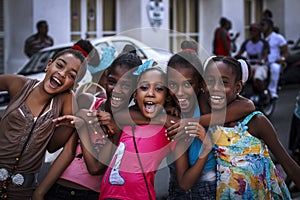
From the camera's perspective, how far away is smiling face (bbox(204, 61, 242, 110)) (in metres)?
3.12

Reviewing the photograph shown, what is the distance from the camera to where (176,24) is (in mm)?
16688

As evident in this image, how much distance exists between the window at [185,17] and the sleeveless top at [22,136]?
13.4 m

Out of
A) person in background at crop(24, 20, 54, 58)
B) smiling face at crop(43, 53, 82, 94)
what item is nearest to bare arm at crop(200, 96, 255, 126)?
smiling face at crop(43, 53, 82, 94)

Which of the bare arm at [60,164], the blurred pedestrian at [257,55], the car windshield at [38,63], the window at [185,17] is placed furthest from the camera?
the window at [185,17]

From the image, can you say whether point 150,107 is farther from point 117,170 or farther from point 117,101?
point 117,170

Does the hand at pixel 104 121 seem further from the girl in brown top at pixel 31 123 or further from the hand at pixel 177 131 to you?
the hand at pixel 177 131

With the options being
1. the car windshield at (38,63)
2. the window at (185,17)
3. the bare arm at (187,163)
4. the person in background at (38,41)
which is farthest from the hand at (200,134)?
the window at (185,17)

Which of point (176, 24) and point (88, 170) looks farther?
point (176, 24)

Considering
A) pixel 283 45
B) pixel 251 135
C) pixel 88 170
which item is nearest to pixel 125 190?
pixel 88 170

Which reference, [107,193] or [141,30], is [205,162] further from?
[141,30]

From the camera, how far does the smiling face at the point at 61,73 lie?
322 cm

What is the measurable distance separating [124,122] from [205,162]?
48cm

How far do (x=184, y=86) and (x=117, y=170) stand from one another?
570 millimetres

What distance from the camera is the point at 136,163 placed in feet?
9.91
